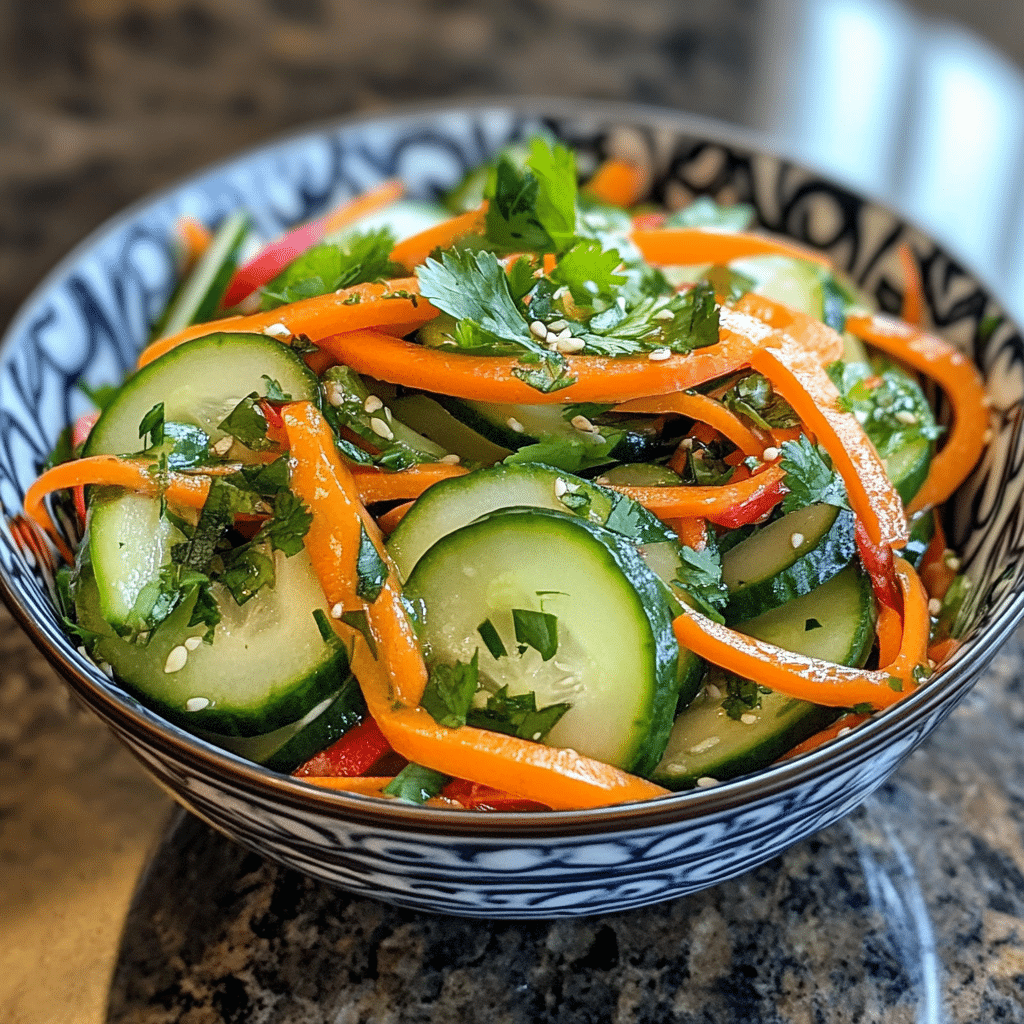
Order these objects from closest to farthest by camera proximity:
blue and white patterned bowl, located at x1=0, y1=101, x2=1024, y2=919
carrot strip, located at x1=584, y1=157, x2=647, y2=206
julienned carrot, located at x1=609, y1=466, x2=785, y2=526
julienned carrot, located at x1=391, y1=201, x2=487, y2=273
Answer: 1. blue and white patterned bowl, located at x1=0, y1=101, x2=1024, y2=919
2. julienned carrot, located at x1=609, y1=466, x2=785, y2=526
3. julienned carrot, located at x1=391, y1=201, x2=487, y2=273
4. carrot strip, located at x1=584, y1=157, x2=647, y2=206

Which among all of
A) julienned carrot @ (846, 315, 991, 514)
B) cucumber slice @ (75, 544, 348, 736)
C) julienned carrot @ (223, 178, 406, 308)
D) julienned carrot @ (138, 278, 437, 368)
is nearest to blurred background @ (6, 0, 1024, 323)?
julienned carrot @ (223, 178, 406, 308)

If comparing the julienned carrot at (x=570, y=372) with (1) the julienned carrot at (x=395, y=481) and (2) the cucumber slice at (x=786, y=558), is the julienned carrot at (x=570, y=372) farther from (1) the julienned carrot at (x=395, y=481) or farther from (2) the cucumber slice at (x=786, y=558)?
(2) the cucumber slice at (x=786, y=558)

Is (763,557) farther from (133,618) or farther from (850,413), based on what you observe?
(133,618)

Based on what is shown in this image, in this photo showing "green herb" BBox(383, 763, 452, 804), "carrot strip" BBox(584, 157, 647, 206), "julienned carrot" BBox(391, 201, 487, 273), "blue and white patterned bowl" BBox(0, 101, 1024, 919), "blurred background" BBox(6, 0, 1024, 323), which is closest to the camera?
"blue and white patterned bowl" BBox(0, 101, 1024, 919)

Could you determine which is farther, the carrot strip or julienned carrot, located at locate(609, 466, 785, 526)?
the carrot strip

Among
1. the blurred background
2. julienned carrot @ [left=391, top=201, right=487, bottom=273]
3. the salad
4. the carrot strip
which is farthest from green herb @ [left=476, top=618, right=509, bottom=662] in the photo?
the blurred background

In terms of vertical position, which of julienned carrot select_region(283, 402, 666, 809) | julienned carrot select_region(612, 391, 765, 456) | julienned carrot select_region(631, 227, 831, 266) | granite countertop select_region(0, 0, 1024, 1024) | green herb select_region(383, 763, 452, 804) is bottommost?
granite countertop select_region(0, 0, 1024, 1024)

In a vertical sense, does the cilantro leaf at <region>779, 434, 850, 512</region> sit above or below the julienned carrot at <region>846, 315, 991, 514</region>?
above

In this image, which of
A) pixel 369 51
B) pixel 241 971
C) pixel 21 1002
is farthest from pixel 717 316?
pixel 369 51

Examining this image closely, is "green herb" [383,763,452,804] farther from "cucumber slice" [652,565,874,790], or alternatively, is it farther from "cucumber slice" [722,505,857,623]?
"cucumber slice" [722,505,857,623]
